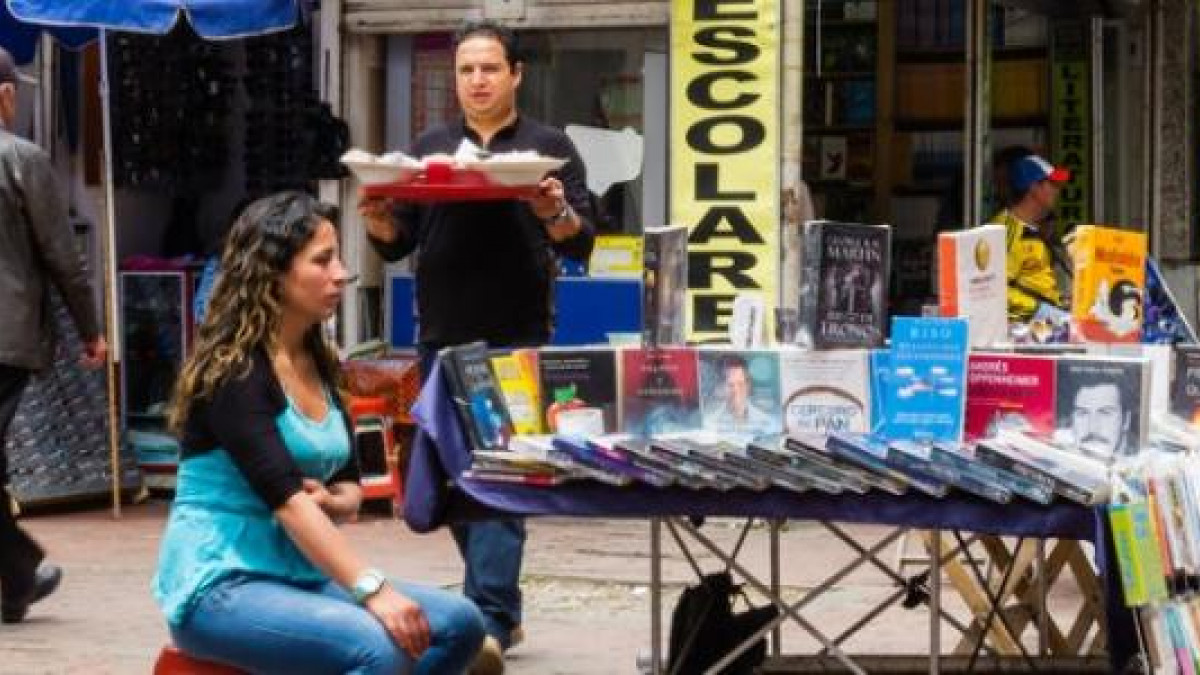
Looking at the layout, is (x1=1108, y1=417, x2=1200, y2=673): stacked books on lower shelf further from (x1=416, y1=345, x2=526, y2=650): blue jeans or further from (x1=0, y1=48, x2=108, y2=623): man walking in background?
(x1=0, y1=48, x2=108, y2=623): man walking in background

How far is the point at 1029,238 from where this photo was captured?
36.5 ft

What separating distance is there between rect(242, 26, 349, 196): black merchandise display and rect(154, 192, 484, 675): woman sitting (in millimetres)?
7128

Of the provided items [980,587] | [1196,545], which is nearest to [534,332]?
[980,587]

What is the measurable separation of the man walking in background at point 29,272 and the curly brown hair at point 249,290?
3.33 m

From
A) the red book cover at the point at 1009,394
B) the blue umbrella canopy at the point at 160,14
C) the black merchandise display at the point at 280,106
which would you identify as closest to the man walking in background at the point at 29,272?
the blue umbrella canopy at the point at 160,14

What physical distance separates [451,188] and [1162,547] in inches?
79.6

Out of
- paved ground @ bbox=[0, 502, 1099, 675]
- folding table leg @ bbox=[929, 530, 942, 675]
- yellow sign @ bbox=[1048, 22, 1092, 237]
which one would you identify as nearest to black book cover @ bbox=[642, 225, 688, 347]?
folding table leg @ bbox=[929, 530, 942, 675]

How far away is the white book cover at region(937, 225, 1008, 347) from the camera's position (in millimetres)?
6609

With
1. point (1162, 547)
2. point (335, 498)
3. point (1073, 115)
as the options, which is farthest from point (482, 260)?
point (1073, 115)

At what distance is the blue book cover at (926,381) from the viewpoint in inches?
243

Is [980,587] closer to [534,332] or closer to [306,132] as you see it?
→ [534,332]

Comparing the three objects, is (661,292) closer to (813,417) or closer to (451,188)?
(813,417)

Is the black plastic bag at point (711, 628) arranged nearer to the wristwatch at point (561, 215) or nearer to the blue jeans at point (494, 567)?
the blue jeans at point (494, 567)

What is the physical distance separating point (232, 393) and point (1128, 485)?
198cm
